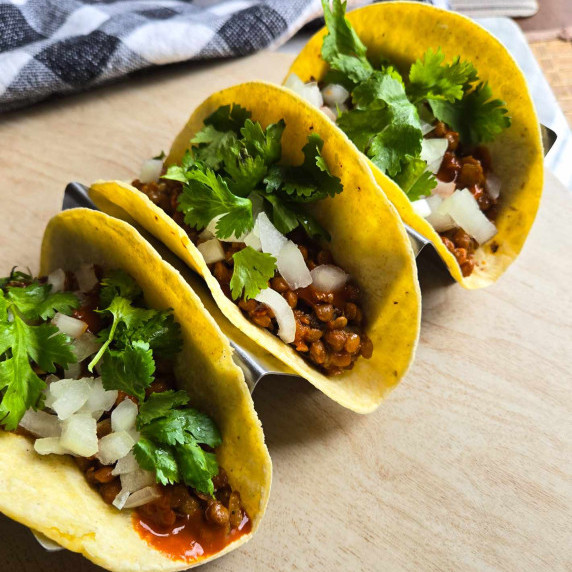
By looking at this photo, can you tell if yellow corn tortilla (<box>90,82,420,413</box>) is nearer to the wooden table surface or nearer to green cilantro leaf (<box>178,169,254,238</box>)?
green cilantro leaf (<box>178,169,254,238</box>)

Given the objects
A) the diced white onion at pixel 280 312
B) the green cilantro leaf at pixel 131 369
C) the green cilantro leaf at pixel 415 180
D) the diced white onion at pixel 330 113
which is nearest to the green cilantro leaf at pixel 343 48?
the diced white onion at pixel 330 113

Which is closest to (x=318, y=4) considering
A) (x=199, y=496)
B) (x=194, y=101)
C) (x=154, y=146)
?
(x=194, y=101)

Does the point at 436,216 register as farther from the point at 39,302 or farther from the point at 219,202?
the point at 39,302

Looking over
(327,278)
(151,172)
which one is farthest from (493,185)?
(151,172)

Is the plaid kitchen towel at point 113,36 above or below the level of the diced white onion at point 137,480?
above

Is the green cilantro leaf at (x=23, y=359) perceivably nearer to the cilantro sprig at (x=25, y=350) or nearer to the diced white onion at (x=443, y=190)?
the cilantro sprig at (x=25, y=350)
